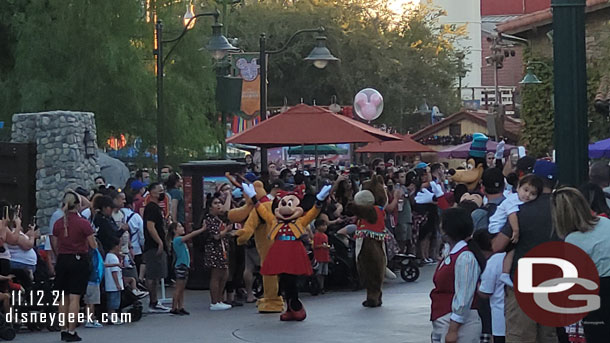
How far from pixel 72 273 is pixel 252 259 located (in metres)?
4.28

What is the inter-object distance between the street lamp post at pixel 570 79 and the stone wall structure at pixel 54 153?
1563 cm

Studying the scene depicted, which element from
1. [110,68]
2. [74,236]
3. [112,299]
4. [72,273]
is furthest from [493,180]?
[110,68]

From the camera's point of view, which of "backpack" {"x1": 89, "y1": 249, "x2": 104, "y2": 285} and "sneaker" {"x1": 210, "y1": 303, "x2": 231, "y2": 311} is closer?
"backpack" {"x1": 89, "y1": 249, "x2": 104, "y2": 285}

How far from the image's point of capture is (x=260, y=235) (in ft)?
52.3

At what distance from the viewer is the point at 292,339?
13344 millimetres

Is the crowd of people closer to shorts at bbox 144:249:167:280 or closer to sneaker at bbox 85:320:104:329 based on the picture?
shorts at bbox 144:249:167:280

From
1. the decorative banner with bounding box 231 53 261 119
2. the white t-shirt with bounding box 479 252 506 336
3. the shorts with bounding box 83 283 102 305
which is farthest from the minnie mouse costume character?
the decorative banner with bounding box 231 53 261 119

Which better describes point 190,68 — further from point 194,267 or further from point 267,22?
point 267,22

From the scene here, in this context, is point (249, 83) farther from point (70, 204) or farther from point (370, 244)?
point (70, 204)

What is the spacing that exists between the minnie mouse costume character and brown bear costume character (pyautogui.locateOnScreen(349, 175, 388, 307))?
1549 mm

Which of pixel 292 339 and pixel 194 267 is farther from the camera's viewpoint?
pixel 194 267

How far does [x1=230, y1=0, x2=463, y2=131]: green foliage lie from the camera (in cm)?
5109

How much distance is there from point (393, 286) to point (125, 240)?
5.20 metres

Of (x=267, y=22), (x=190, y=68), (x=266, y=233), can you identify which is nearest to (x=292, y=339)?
(x=266, y=233)
